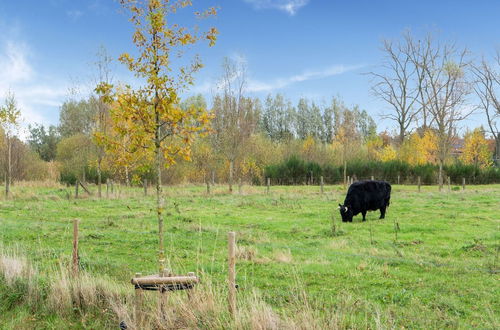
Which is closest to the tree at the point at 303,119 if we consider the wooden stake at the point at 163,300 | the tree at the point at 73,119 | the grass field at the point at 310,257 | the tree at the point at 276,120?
the tree at the point at 276,120

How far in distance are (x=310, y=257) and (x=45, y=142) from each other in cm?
6437

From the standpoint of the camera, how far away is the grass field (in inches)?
261

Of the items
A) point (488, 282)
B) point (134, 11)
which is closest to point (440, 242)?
point (488, 282)

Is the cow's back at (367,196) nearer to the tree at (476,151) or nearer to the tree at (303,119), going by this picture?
the tree at (476,151)

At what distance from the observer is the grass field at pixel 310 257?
664 centimetres

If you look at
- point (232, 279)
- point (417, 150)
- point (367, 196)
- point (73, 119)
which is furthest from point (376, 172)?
point (232, 279)

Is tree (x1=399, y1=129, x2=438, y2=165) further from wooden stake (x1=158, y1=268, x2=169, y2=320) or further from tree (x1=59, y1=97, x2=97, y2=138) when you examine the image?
wooden stake (x1=158, y1=268, x2=169, y2=320)

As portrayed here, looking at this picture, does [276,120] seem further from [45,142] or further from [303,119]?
[45,142]

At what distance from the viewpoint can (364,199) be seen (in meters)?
18.0

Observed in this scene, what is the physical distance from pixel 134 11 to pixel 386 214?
611 inches

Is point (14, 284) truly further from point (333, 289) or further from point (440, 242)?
point (440, 242)

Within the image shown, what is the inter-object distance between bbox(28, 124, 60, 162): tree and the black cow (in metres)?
53.5

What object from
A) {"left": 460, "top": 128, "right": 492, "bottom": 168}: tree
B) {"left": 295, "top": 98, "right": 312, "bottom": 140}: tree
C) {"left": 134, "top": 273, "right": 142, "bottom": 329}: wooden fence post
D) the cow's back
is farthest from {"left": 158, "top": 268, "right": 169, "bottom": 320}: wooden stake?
{"left": 295, "top": 98, "right": 312, "bottom": 140}: tree

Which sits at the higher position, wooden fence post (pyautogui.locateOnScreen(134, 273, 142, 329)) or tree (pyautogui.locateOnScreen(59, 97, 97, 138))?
tree (pyautogui.locateOnScreen(59, 97, 97, 138))
